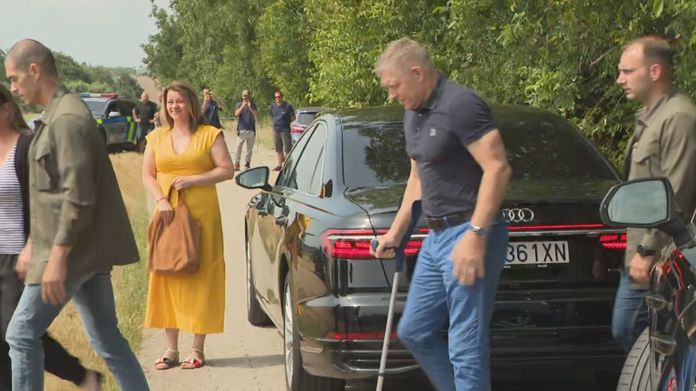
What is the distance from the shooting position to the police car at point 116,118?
33969 millimetres

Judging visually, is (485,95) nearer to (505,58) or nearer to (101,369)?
(505,58)

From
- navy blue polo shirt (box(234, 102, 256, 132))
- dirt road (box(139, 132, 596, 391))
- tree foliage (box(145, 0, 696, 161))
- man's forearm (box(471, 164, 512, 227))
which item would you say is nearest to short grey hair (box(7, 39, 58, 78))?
man's forearm (box(471, 164, 512, 227))

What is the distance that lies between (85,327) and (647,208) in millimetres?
2447

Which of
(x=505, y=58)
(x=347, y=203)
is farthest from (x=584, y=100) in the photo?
(x=347, y=203)

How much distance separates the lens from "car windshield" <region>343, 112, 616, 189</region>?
576cm

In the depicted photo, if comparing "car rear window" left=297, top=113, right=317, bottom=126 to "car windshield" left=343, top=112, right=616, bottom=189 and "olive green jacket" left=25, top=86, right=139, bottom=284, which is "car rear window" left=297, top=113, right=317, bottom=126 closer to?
"car windshield" left=343, top=112, right=616, bottom=189

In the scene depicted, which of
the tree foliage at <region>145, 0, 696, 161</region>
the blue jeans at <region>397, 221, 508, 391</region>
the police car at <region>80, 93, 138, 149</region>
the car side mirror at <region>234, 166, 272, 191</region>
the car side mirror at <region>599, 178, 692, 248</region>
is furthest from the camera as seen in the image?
the police car at <region>80, 93, 138, 149</region>

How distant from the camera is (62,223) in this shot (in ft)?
15.0

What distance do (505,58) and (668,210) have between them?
318 inches

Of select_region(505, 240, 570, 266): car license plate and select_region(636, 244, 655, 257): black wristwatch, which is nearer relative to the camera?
select_region(636, 244, 655, 257): black wristwatch

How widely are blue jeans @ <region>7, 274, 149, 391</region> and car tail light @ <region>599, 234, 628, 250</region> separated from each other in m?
2.18

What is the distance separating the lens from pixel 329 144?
6.11m

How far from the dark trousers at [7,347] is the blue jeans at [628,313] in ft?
8.20

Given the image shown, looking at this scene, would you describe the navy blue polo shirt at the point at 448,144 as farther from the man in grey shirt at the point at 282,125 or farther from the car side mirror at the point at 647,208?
the man in grey shirt at the point at 282,125
